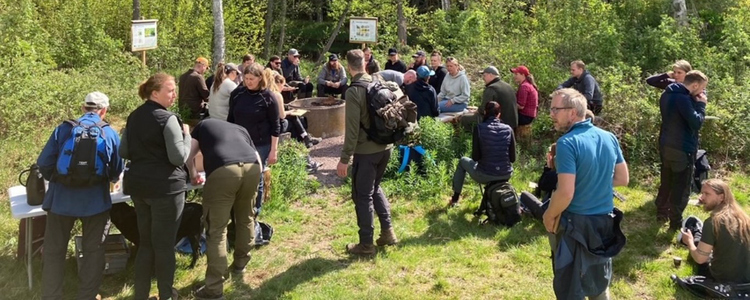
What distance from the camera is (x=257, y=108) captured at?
539 cm

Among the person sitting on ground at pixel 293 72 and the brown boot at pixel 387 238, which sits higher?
the person sitting on ground at pixel 293 72

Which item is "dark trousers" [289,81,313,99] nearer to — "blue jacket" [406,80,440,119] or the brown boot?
"blue jacket" [406,80,440,119]

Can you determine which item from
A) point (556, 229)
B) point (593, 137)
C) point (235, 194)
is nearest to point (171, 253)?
point (235, 194)

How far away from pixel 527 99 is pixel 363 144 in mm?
3837

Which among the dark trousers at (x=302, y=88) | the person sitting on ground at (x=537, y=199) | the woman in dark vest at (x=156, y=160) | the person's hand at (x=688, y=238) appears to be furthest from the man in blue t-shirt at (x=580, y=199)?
the dark trousers at (x=302, y=88)

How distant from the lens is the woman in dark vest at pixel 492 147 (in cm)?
623

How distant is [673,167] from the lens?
6020 mm

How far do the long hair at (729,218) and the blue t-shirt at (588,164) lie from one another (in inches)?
58.9

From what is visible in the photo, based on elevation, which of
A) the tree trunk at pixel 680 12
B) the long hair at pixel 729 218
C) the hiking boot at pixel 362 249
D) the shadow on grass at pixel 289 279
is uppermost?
the tree trunk at pixel 680 12

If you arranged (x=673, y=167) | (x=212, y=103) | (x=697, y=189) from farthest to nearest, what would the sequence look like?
(x=697, y=189) < (x=212, y=103) < (x=673, y=167)

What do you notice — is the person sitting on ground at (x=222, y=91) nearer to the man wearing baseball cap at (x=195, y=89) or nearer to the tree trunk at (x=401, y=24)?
the man wearing baseball cap at (x=195, y=89)

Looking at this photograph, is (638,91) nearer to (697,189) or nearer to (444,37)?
(697,189)

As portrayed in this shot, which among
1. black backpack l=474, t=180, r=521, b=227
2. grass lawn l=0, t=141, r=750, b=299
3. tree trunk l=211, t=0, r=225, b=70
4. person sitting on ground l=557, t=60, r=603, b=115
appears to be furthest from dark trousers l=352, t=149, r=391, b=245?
tree trunk l=211, t=0, r=225, b=70

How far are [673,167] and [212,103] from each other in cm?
497
